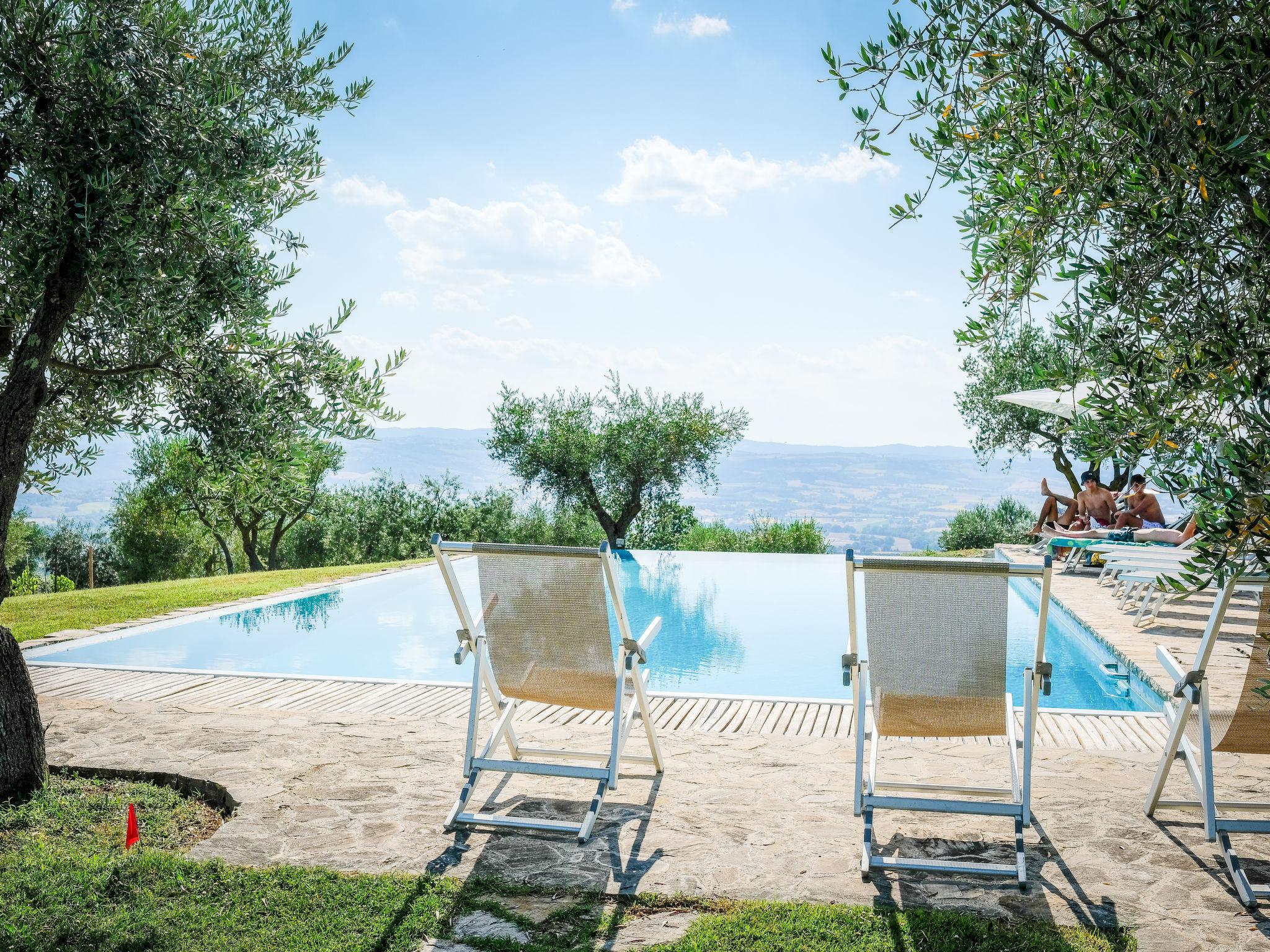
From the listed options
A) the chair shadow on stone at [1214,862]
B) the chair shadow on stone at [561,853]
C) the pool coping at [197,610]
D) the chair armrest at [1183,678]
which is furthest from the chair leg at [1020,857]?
the pool coping at [197,610]

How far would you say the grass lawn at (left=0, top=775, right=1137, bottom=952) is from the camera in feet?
9.72

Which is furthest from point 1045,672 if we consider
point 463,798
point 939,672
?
point 463,798

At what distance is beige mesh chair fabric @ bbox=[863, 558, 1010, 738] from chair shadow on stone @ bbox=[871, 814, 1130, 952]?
0.45 metres

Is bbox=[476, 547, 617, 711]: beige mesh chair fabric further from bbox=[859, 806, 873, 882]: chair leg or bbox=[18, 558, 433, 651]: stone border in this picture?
bbox=[18, 558, 433, 651]: stone border

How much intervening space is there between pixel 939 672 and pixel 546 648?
66.7 inches

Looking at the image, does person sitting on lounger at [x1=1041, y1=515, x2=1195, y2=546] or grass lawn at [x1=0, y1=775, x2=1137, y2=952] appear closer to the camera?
grass lawn at [x1=0, y1=775, x2=1137, y2=952]

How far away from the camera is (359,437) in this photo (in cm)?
459

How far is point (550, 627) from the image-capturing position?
163 inches

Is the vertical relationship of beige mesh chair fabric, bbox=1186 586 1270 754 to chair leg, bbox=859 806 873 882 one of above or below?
above

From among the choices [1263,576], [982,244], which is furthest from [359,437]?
[1263,576]

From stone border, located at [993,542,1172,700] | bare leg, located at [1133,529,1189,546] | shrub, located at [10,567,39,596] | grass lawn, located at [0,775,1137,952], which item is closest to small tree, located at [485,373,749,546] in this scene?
bare leg, located at [1133,529,1189,546]

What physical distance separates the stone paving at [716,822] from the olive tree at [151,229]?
122 cm

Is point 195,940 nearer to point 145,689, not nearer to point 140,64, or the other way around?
point 140,64

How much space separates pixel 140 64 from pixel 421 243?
28.2 metres
